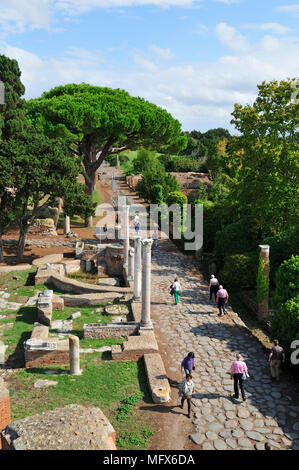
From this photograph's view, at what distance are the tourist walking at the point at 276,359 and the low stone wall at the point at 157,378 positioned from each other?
2.99 m

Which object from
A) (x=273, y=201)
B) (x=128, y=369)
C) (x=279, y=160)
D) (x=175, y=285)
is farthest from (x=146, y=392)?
(x=279, y=160)

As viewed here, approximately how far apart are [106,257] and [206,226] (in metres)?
6.79

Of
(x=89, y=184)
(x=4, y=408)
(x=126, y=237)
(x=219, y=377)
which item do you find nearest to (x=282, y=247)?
(x=126, y=237)

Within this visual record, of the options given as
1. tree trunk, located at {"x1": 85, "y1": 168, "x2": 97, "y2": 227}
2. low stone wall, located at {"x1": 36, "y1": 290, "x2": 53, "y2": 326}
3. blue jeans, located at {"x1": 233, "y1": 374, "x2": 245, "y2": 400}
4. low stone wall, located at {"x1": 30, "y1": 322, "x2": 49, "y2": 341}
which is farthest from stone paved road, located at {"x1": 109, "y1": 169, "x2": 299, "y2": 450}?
tree trunk, located at {"x1": 85, "y1": 168, "x2": 97, "y2": 227}

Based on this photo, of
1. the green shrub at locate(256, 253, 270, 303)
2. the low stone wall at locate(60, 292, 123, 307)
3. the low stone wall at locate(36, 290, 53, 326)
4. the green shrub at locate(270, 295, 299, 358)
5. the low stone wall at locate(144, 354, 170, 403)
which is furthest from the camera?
the low stone wall at locate(60, 292, 123, 307)

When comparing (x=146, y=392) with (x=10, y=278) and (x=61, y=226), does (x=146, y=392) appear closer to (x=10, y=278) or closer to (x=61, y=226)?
(x=10, y=278)

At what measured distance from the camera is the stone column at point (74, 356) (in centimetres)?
1115

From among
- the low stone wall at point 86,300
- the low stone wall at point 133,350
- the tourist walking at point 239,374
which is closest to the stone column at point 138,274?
the low stone wall at point 86,300

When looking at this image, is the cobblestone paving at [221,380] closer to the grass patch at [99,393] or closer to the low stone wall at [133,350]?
the low stone wall at [133,350]

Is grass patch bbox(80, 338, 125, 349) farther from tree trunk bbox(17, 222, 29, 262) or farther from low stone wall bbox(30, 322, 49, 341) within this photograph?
tree trunk bbox(17, 222, 29, 262)

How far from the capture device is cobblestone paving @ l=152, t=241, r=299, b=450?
8.95 metres

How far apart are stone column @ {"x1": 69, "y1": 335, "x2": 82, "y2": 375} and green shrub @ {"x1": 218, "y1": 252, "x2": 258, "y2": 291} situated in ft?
31.2
